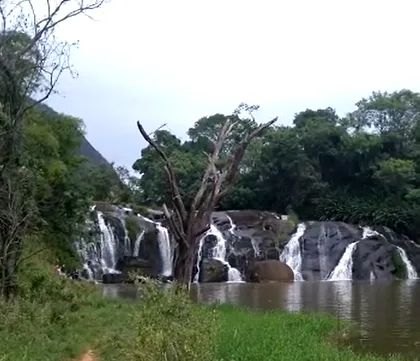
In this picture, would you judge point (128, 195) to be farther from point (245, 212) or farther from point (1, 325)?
point (1, 325)

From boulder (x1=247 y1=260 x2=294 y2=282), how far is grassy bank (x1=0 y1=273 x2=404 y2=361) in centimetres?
1643

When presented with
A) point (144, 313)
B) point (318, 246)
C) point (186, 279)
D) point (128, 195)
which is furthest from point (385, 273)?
point (144, 313)

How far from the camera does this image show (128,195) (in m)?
48.3

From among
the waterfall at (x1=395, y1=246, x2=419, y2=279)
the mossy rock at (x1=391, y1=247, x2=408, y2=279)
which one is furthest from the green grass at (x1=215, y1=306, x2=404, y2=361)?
the waterfall at (x1=395, y1=246, x2=419, y2=279)

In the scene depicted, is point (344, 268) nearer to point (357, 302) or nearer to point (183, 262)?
point (357, 302)

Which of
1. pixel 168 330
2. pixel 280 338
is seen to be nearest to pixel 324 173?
pixel 280 338

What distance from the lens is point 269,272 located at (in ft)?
115

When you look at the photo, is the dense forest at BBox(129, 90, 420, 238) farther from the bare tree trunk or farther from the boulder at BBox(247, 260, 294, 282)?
the bare tree trunk

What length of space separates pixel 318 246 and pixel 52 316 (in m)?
26.5

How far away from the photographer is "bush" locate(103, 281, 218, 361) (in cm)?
701

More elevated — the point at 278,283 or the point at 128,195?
the point at 128,195

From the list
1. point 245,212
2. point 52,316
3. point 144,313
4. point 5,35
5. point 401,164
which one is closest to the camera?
point 144,313

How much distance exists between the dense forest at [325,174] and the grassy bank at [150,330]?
2922 centimetres

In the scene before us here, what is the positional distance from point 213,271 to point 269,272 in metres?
2.59
